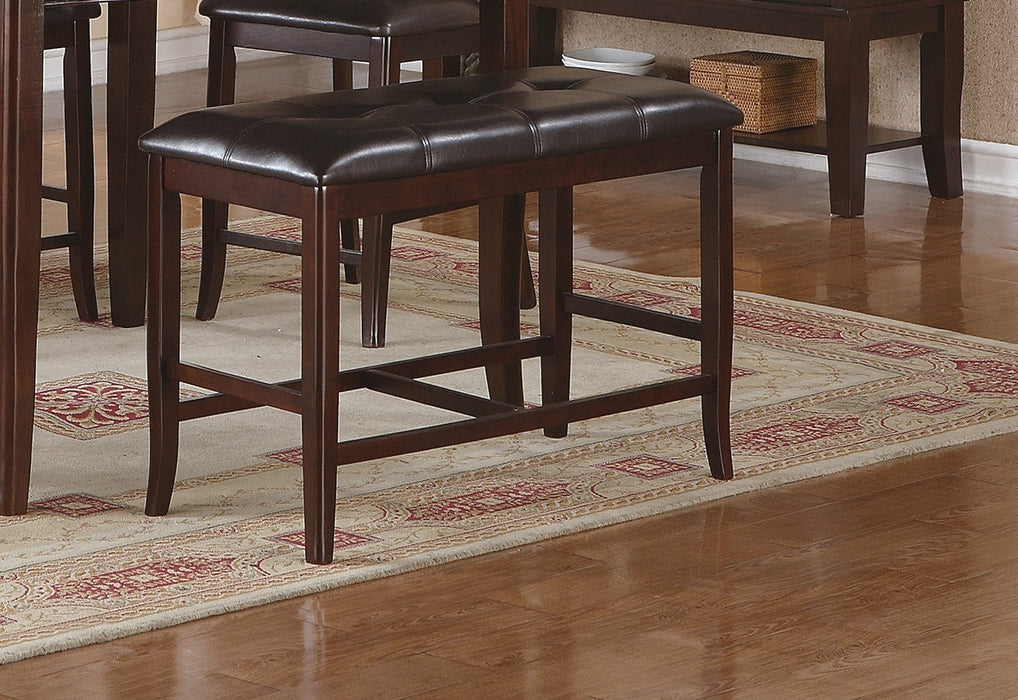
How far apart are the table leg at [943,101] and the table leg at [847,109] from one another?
0.31m

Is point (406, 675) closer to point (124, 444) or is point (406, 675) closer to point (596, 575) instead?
point (596, 575)

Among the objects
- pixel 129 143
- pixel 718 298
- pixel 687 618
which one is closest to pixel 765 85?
pixel 129 143

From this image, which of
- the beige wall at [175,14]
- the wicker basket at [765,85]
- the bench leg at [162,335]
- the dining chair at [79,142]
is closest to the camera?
the bench leg at [162,335]

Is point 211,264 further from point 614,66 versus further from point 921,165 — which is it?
point 921,165

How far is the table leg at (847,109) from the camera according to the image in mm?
4875

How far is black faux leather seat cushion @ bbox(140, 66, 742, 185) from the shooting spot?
2.38m

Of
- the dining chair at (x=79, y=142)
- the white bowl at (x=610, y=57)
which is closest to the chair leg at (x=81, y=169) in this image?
the dining chair at (x=79, y=142)

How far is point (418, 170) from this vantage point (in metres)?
2.43

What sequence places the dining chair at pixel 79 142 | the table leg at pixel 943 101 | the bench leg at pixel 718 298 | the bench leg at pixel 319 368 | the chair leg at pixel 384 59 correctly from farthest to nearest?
1. the table leg at pixel 943 101
2. the dining chair at pixel 79 142
3. the chair leg at pixel 384 59
4. the bench leg at pixel 718 298
5. the bench leg at pixel 319 368

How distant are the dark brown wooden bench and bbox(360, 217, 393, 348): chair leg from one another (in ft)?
2.16

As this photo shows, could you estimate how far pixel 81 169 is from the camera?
3822 millimetres

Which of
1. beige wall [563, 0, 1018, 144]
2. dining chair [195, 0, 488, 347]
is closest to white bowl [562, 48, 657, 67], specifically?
beige wall [563, 0, 1018, 144]

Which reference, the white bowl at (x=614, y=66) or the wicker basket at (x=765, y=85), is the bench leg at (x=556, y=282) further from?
the white bowl at (x=614, y=66)

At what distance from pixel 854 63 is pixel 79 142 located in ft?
6.95
